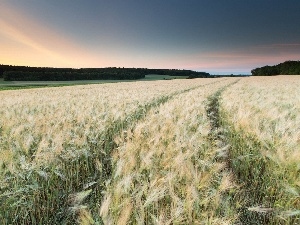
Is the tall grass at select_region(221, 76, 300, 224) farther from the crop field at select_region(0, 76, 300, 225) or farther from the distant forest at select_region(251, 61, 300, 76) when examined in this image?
the distant forest at select_region(251, 61, 300, 76)

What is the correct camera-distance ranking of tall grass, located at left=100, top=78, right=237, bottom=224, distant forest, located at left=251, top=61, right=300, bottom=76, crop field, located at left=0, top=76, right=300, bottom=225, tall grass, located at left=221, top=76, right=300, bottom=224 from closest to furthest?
tall grass, located at left=100, top=78, right=237, bottom=224 → crop field, located at left=0, top=76, right=300, bottom=225 → tall grass, located at left=221, top=76, right=300, bottom=224 → distant forest, located at left=251, top=61, right=300, bottom=76

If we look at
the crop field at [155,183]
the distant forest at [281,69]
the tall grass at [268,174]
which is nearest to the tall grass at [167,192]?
the crop field at [155,183]

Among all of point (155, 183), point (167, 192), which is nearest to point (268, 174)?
point (167, 192)

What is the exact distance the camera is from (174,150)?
3732 mm

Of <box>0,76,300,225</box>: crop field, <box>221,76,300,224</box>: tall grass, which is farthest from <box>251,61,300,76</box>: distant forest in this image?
<box>0,76,300,225</box>: crop field

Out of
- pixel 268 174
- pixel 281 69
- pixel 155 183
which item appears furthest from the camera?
pixel 281 69

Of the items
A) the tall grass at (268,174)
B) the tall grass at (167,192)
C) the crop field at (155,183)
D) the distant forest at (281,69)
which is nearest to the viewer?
the tall grass at (167,192)

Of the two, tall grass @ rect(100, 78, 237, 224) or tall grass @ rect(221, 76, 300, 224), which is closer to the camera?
tall grass @ rect(100, 78, 237, 224)

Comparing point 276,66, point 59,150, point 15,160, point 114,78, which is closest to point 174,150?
point 59,150

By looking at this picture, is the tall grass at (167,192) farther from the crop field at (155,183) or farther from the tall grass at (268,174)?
the tall grass at (268,174)

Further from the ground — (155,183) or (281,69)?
(155,183)

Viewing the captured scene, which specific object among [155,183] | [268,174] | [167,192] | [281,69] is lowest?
[281,69]

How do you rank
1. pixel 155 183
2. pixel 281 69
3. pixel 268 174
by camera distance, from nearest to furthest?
pixel 155 183
pixel 268 174
pixel 281 69

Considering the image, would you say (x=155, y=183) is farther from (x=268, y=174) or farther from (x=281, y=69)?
(x=281, y=69)
